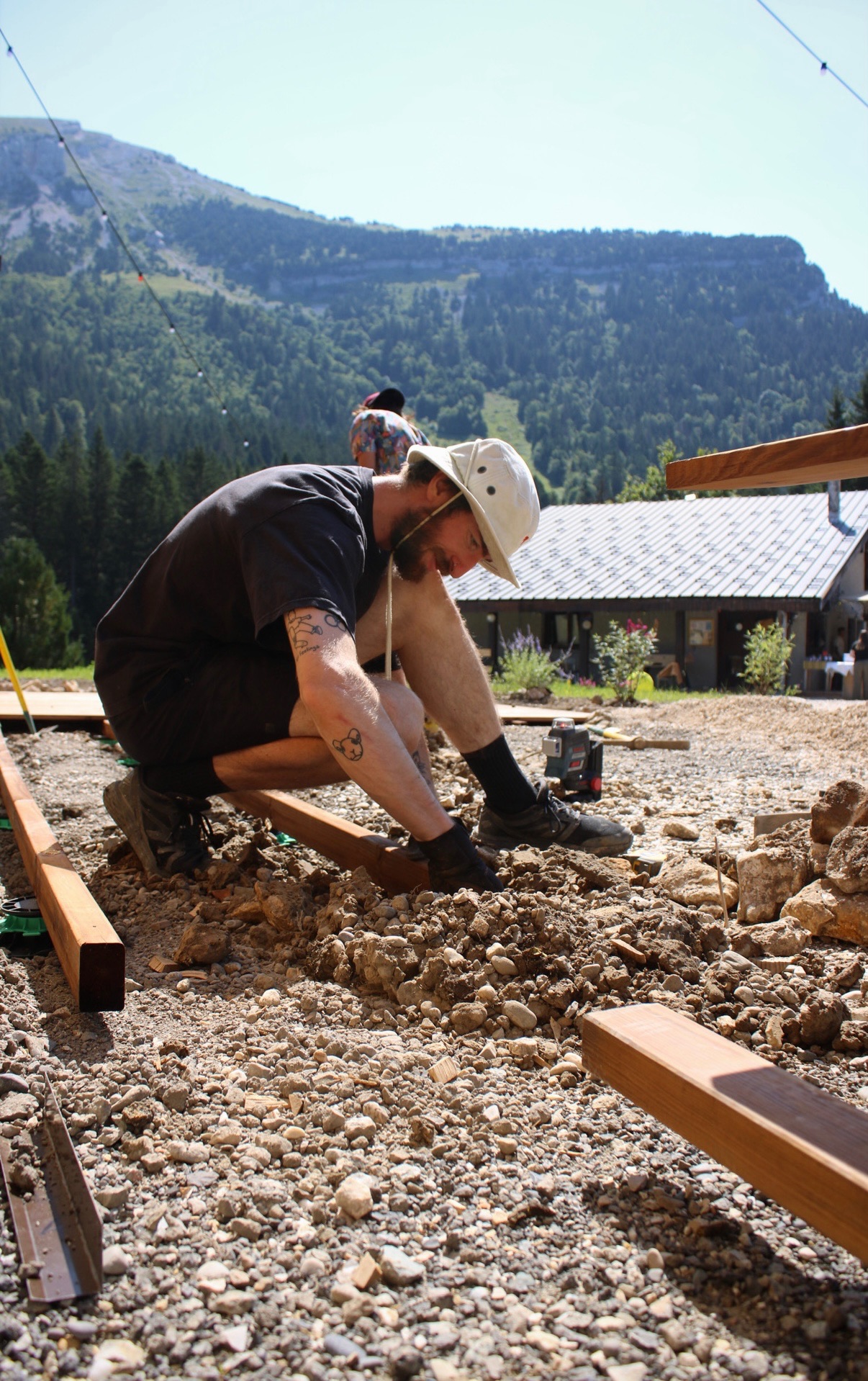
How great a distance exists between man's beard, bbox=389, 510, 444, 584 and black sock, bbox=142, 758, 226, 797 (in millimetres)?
827

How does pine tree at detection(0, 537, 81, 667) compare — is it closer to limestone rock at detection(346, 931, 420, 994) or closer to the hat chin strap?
the hat chin strap

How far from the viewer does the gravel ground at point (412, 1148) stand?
1.14 meters

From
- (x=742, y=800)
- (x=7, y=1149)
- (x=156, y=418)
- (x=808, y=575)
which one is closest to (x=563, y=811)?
(x=742, y=800)

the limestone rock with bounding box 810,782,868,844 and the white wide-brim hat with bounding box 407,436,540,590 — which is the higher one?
the white wide-brim hat with bounding box 407,436,540,590

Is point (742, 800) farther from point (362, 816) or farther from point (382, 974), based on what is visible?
point (382, 974)

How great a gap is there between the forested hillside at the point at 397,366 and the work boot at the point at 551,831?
52.1 meters

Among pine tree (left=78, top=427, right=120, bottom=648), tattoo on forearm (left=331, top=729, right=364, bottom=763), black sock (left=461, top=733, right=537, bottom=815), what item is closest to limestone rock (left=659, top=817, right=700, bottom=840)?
black sock (left=461, top=733, right=537, bottom=815)

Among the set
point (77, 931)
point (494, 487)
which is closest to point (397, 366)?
point (494, 487)

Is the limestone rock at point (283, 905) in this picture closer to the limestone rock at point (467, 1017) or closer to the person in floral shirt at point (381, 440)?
the limestone rock at point (467, 1017)

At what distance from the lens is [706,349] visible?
520 ft

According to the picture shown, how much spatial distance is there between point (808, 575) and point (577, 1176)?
22.3 metres

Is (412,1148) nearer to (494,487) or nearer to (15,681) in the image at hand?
(494,487)

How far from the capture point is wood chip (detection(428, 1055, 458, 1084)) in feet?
5.79

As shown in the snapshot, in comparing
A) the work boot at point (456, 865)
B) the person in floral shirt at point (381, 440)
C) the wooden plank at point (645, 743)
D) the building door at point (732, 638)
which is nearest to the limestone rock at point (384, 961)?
the work boot at point (456, 865)
